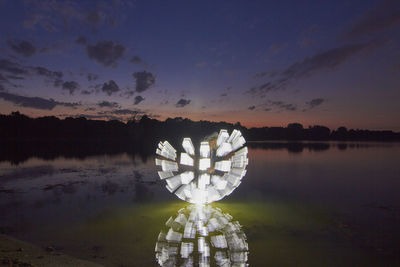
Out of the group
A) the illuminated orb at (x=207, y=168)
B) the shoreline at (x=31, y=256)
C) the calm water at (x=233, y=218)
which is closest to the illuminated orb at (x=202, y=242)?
the calm water at (x=233, y=218)

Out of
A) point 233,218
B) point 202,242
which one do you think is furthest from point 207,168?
point 202,242

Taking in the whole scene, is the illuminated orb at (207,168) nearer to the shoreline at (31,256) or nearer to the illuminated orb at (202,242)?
the illuminated orb at (202,242)

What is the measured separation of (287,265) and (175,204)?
7.05 meters

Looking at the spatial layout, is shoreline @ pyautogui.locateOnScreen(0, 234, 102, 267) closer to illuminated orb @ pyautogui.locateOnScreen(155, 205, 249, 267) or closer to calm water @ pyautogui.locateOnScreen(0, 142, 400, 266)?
calm water @ pyautogui.locateOnScreen(0, 142, 400, 266)

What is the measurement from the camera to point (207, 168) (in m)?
11.6

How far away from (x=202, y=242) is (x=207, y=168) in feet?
11.7

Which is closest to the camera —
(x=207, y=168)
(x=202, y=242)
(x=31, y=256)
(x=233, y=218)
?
(x=31, y=256)

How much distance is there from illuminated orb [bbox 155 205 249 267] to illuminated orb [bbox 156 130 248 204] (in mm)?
1007

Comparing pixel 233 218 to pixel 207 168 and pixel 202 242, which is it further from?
pixel 202 242

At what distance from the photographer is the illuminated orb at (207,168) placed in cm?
1150

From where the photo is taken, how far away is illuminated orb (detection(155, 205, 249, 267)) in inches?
294

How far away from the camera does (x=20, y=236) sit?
894 centimetres

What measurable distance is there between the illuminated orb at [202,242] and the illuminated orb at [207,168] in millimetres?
1007

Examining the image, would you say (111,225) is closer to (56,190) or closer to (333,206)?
(56,190)
